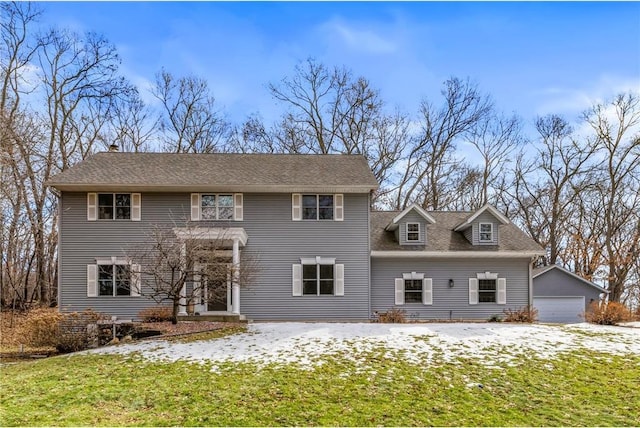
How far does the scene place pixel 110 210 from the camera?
55.8 feet

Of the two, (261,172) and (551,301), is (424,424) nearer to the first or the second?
(261,172)

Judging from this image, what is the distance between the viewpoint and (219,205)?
17.4m

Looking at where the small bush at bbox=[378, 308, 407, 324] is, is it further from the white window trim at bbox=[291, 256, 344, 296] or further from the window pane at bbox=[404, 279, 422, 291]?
the white window trim at bbox=[291, 256, 344, 296]

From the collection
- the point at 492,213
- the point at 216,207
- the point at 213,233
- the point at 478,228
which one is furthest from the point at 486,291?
the point at 216,207

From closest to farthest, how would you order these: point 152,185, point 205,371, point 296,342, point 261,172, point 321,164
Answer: point 205,371
point 296,342
point 152,185
point 261,172
point 321,164

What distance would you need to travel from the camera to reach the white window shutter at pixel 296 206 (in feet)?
57.4

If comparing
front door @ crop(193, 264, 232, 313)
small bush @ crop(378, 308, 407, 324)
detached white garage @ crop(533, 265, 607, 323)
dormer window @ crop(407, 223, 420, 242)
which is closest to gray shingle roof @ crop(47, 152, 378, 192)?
dormer window @ crop(407, 223, 420, 242)

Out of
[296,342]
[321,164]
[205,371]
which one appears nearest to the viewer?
[205,371]

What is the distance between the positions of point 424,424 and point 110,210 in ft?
46.0

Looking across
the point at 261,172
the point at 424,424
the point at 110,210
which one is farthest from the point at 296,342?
the point at 110,210

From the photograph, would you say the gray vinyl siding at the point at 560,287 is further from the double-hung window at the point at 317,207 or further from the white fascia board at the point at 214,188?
the double-hung window at the point at 317,207

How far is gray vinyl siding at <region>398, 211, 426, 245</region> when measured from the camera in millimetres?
18891

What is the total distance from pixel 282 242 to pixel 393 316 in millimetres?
4971

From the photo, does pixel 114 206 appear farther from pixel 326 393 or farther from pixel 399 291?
pixel 326 393
